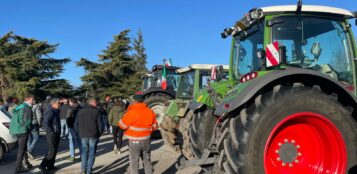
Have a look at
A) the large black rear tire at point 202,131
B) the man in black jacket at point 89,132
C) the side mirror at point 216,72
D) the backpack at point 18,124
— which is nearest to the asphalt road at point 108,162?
the man in black jacket at point 89,132

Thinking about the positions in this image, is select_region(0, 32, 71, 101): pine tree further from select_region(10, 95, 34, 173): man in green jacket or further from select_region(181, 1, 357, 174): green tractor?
select_region(181, 1, 357, 174): green tractor

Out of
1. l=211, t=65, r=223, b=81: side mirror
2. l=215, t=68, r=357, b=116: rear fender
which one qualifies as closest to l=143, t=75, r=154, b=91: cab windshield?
l=211, t=65, r=223, b=81: side mirror

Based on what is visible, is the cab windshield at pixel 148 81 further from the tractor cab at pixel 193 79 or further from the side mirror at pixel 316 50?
the side mirror at pixel 316 50

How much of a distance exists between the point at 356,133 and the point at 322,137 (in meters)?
0.36

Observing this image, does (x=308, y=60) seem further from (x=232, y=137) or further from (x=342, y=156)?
(x=232, y=137)

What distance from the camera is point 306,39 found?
4.77m

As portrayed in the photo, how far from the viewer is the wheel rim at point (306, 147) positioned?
13.5 feet

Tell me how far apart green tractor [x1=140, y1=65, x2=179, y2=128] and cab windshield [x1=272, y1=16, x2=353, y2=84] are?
9.14 meters

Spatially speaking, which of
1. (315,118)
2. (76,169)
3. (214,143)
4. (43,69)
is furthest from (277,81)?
(43,69)

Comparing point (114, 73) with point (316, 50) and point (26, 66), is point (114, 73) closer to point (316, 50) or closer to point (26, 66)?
point (26, 66)

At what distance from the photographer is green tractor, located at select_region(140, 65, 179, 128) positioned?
559 inches

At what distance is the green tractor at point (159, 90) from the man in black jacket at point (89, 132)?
5.63 meters

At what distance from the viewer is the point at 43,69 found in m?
31.8

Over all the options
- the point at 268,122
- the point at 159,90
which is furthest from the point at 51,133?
the point at 268,122
